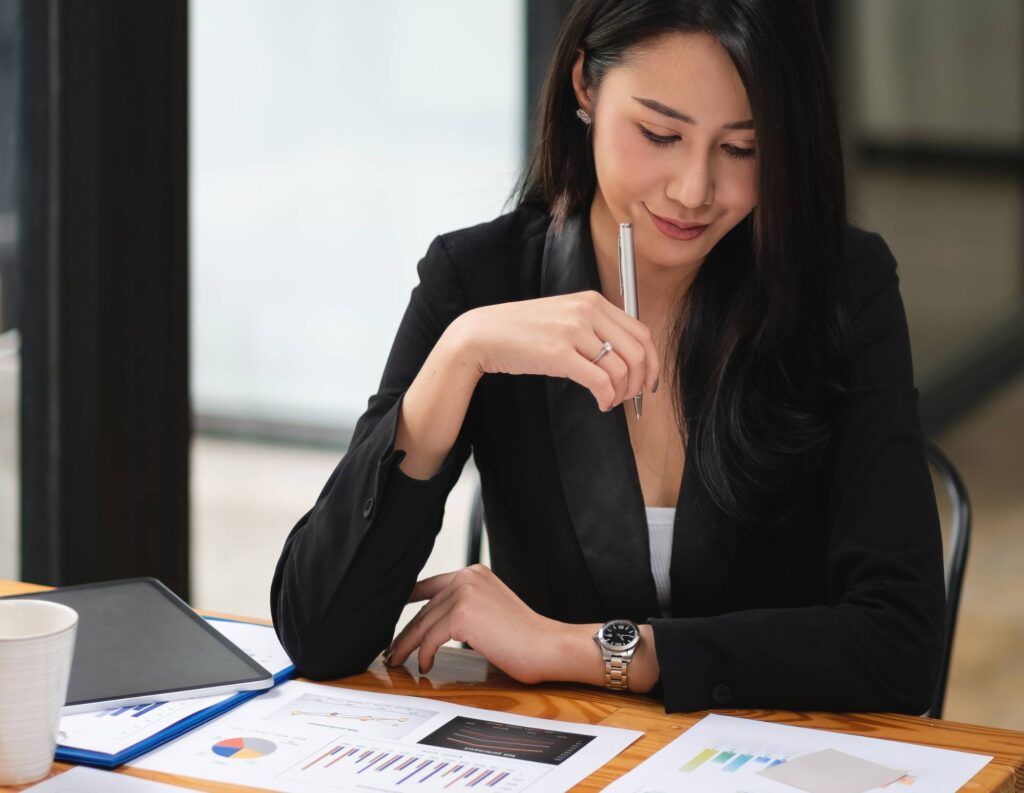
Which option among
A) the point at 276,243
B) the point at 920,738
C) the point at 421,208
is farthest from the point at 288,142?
the point at 920,738

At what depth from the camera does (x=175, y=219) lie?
221 cm

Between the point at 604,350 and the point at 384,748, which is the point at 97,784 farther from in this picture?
the point at 604,350

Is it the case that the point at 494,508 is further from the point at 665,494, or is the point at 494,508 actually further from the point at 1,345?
the point at 1,345

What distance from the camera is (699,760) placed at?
42.5 inches

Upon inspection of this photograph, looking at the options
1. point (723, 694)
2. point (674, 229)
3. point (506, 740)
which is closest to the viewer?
point (506, 740)

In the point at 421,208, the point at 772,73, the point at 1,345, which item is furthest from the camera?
the point at 421,208

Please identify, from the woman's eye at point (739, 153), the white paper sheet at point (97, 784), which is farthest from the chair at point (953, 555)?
the white paper sheet at point (97, 784)

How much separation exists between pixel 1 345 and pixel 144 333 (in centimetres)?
22

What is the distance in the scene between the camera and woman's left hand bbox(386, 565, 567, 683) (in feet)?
4.15

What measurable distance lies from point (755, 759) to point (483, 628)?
1.02ft

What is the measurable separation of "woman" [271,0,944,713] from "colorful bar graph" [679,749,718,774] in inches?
4.2

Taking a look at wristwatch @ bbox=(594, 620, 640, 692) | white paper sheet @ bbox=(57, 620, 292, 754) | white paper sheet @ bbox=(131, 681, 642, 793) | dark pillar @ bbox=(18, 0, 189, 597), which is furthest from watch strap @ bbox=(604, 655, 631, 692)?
dark pillar @ bbox=(18, 0, 189, 597)

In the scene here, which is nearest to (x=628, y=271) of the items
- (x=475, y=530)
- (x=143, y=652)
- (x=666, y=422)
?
(x=666, y=422)

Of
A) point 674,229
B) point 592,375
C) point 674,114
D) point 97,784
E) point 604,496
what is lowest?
point 97,784
